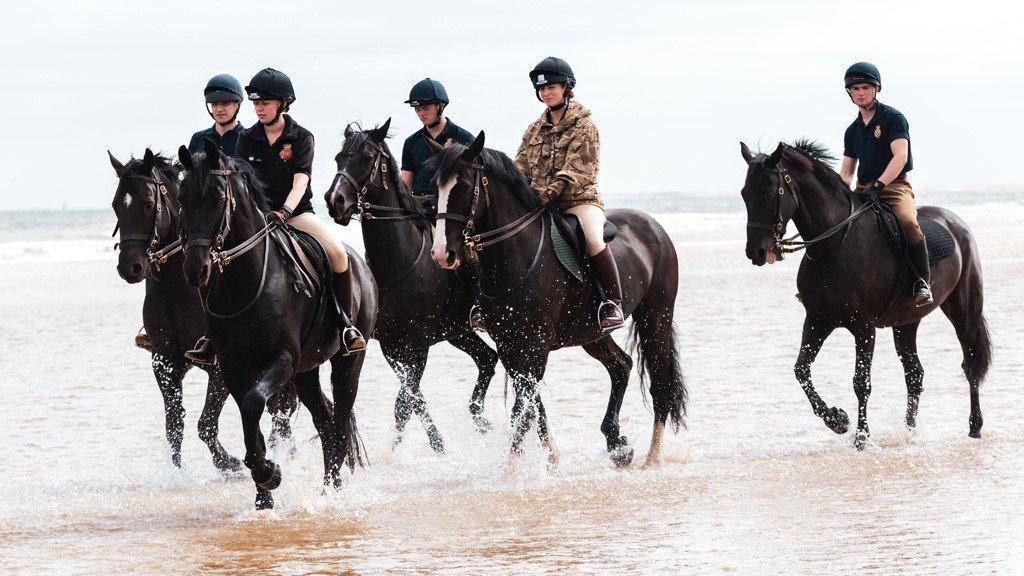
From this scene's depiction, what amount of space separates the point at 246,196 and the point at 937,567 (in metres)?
3.87

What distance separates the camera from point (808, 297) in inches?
370

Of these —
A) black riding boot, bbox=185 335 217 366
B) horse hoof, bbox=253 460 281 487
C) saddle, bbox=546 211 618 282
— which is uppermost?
saddle, bbox=546 211 618 282

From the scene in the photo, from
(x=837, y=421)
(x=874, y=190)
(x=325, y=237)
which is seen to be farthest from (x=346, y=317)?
(x=874, y=190)

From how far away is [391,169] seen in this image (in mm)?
8461

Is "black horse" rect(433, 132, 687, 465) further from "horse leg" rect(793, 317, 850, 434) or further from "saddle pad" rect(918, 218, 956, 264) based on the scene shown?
"saddle pad" rect(918, 218, 956, 264)

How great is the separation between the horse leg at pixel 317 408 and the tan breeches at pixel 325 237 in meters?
0.71

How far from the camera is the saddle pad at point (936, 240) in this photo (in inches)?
384

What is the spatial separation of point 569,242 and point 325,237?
70.0 inches

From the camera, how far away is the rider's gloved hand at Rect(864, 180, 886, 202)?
9531 millimetres

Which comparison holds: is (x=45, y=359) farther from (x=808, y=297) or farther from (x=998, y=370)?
(x=998, y=370)

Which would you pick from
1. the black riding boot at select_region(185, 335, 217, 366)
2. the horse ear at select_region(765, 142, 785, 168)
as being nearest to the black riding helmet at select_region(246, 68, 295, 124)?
the black riding boot at select_region(185, 335, 217, 366)

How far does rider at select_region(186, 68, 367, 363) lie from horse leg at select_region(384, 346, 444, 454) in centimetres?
148

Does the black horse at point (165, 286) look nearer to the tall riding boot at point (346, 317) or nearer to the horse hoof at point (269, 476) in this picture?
the tall riding boot at point (346, 317)

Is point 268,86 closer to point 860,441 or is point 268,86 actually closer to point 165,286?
point 165,286
